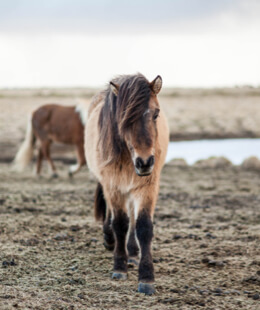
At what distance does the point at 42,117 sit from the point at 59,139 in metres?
0.68

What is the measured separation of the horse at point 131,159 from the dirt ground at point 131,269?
0.95ft

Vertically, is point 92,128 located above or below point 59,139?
above

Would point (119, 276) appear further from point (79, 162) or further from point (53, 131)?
point (53, 131)

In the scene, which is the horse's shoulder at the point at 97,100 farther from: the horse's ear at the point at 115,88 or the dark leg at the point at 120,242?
the dark leg at the point at 120,242

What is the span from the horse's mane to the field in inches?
40.4

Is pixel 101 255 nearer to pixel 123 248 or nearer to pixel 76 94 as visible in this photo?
pixel 123 248

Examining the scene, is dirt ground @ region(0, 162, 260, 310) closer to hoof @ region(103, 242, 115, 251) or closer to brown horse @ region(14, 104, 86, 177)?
hoof @ region(103, 242, 115, 251)

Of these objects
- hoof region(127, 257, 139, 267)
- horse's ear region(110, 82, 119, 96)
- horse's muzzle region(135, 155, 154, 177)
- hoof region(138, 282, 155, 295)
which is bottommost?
hoof region(127, 257, 139, 267)

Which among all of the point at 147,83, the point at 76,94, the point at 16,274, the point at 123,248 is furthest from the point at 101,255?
the point at 76,94

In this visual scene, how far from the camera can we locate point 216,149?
14.3 m

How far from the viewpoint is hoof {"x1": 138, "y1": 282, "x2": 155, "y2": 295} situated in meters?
3.42

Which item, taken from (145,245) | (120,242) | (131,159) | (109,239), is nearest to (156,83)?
(131,159)

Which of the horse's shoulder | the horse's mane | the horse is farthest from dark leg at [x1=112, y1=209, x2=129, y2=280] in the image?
the horse's shoulder

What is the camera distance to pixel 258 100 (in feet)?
57.8
